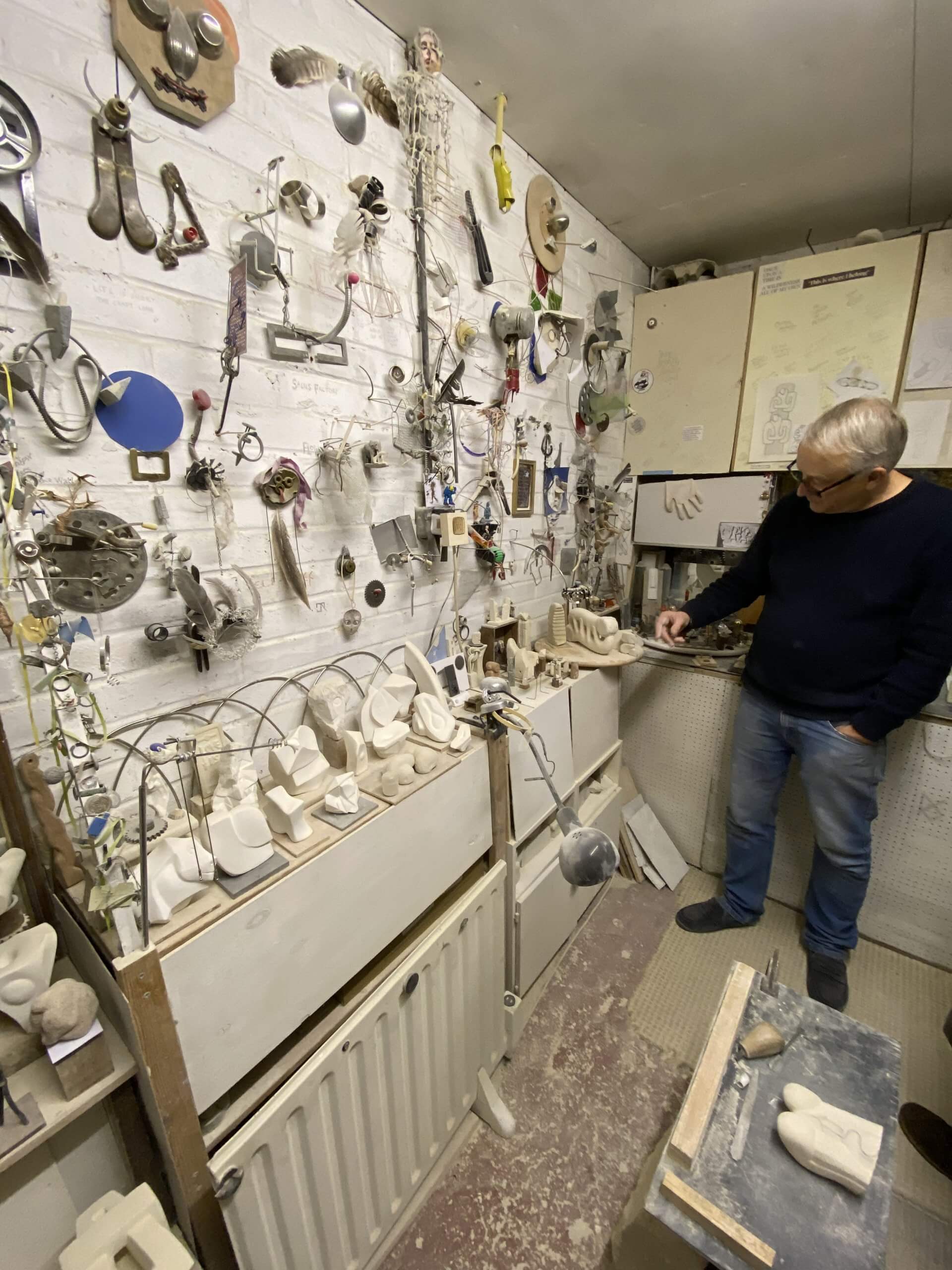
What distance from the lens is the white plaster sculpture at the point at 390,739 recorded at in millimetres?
1074

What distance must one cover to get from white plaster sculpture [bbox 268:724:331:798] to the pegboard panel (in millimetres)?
1534

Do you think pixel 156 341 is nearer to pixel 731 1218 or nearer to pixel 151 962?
pixel 151 962

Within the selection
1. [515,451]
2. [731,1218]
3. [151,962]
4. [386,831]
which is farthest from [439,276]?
[731,1218]

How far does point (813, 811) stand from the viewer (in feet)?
5.39

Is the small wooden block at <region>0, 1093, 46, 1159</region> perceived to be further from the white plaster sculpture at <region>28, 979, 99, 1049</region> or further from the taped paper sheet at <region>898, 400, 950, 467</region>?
the taped paper sheet at <region>898, 400, 950, 467</region>

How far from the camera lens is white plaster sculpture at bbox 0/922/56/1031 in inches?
25.1

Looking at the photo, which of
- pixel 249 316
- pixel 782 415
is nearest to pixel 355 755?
pixel 249 316

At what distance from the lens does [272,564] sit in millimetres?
1061

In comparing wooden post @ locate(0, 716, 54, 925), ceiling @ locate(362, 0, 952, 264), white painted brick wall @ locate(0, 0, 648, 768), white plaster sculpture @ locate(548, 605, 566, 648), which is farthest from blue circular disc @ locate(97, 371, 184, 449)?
white plaster sculpture @ locate(548, 605, 566, 648)

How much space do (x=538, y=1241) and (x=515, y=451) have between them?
2012 millimetres

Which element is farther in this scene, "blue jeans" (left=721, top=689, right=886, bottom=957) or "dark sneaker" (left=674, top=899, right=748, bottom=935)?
"dark sneaker" (left=674, top=899, right=748, bottom=935)

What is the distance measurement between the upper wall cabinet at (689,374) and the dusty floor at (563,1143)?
6.56ft

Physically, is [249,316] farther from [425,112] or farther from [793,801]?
[793,801]

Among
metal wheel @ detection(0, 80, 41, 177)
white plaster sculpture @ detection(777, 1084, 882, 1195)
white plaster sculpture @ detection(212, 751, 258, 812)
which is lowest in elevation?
white plaster sculpture @ detection(777, 1084, 882, 1195)
